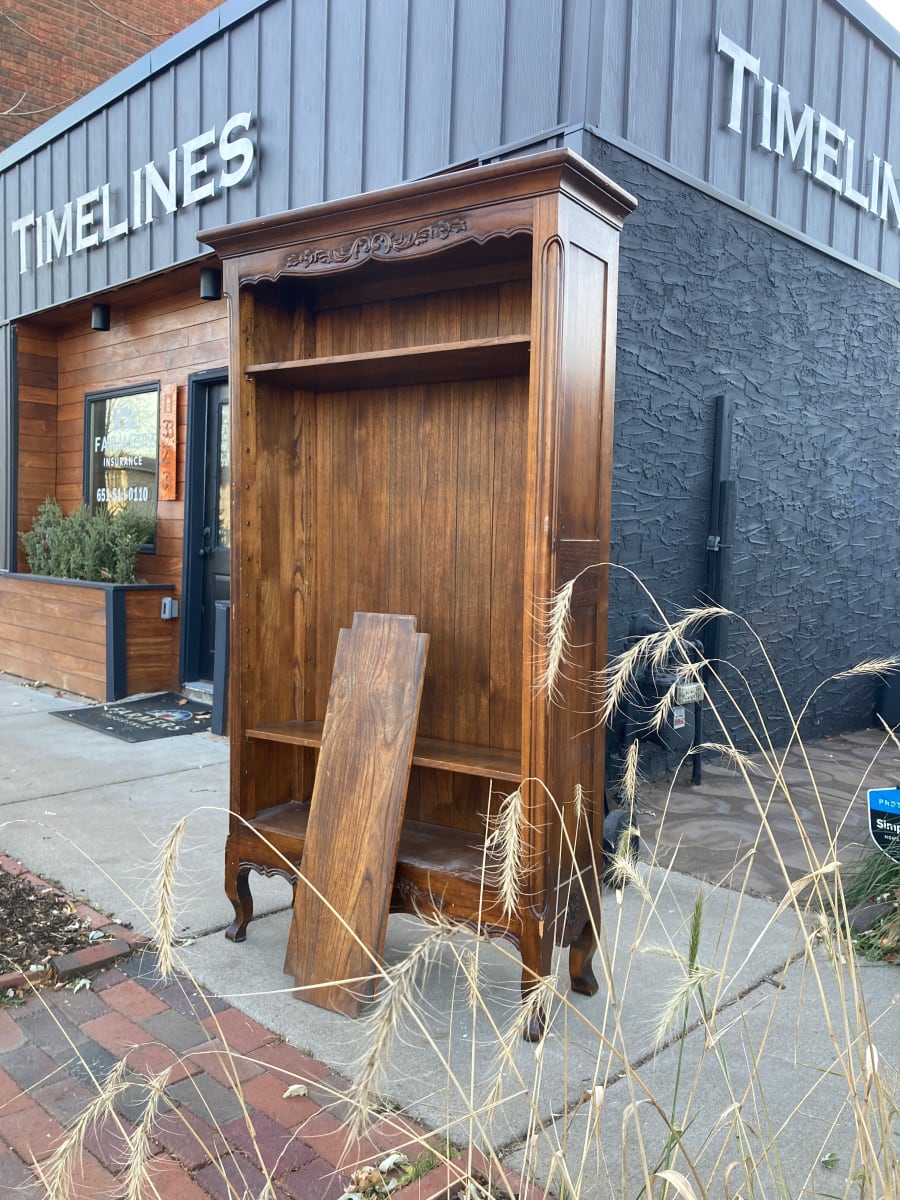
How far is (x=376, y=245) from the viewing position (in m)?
2.75

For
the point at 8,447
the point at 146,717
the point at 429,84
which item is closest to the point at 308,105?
the point at 429,84

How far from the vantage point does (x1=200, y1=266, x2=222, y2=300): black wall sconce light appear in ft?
20.8

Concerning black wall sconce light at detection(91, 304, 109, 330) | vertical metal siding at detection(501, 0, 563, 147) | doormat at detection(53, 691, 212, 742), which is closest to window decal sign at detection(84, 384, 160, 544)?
black wall sconce light at detection(91, 304, 109, 330)

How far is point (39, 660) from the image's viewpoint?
7.62 m

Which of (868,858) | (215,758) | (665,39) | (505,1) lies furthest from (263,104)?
(868,858)

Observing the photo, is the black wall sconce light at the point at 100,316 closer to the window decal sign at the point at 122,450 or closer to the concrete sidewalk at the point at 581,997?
the window decal sign at the point at 122,450

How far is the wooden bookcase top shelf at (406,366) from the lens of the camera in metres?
2.71

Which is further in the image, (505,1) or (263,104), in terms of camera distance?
(263,104)

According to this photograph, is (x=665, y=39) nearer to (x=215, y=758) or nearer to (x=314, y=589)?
(x=314, y=589)

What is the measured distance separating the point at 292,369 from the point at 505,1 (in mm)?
2486

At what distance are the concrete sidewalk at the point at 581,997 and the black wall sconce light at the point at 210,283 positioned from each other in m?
3.08

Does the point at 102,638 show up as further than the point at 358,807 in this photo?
Yes

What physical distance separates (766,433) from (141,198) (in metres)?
4.63

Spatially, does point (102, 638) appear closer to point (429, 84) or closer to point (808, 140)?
point (429, 84)
